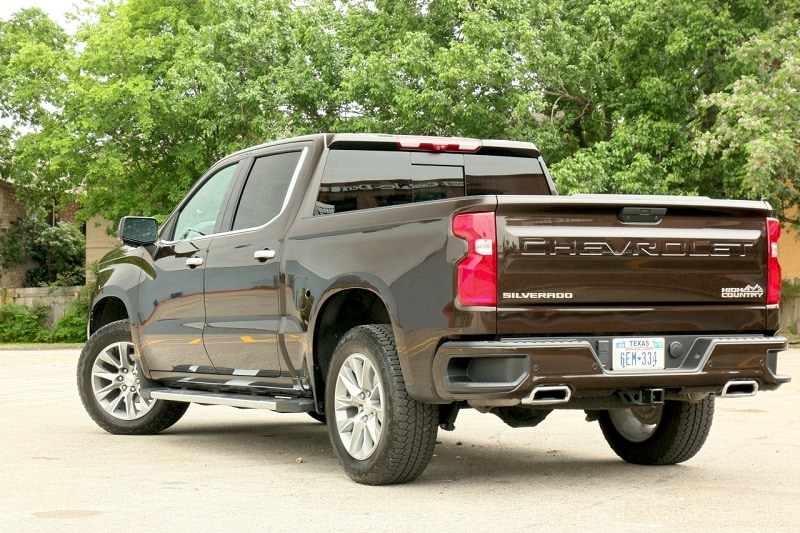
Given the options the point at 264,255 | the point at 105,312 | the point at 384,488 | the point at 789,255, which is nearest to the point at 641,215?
the point at 384,488

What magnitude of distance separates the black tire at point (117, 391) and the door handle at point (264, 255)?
2234 millimetres

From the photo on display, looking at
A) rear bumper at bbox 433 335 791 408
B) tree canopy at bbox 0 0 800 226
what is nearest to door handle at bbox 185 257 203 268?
rear bumper at bbox 433 335 791 408

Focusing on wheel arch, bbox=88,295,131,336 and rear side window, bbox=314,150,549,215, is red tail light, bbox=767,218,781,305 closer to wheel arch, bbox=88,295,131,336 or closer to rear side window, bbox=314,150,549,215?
rear side window, bbox=314,150,549,215

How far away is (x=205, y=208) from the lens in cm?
926

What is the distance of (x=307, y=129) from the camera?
29.6 meters

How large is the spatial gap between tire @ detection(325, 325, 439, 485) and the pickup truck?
0.01m

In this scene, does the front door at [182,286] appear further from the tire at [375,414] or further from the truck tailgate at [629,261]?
the truck tailgate at [629,261]

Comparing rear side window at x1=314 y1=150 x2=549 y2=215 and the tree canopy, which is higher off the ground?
the tree canopy

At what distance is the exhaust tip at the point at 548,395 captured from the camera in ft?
20.9

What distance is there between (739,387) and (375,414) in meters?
2.01

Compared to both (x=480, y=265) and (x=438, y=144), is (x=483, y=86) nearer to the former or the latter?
(x=438, y=144)

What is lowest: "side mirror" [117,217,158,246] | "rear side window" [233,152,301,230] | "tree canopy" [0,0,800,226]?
"side mirror" [117,217,158,246]

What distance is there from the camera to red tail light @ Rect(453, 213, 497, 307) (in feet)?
20.9

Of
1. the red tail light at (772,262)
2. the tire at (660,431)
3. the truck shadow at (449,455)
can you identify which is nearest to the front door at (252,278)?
the truck shadow at (449,455)
